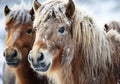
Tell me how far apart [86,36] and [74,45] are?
0.20m

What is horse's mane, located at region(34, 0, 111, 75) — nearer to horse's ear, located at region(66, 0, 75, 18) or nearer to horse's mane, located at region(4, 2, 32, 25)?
horse's ear, located at region(66, 0, 75, 18)

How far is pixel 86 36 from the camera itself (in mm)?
6105

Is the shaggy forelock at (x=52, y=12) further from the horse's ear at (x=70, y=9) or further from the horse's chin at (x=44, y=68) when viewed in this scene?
the horse's chin at (x=44, y=68)

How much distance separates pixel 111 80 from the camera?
617cm

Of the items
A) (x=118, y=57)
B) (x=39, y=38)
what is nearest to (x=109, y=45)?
(x=118, y=57)

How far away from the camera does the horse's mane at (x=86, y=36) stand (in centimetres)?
608

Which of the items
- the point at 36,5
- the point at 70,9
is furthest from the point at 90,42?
the point at 36,5

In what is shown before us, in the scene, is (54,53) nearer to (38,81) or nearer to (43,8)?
(43,8)

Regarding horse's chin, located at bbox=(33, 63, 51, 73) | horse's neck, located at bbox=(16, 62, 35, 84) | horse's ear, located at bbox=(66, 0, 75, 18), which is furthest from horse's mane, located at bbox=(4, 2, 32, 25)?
horse's chin, located at bbox=(33, 63, 51, 73)

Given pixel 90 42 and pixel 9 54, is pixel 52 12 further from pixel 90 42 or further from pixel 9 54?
pixel 9 54

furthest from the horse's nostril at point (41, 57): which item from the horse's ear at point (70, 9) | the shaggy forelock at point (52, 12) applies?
the horse's ear at point (70, 9)

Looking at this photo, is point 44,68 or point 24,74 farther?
point 24,74

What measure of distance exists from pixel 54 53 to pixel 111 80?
86 centimetres

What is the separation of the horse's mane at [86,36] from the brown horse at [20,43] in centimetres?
54
